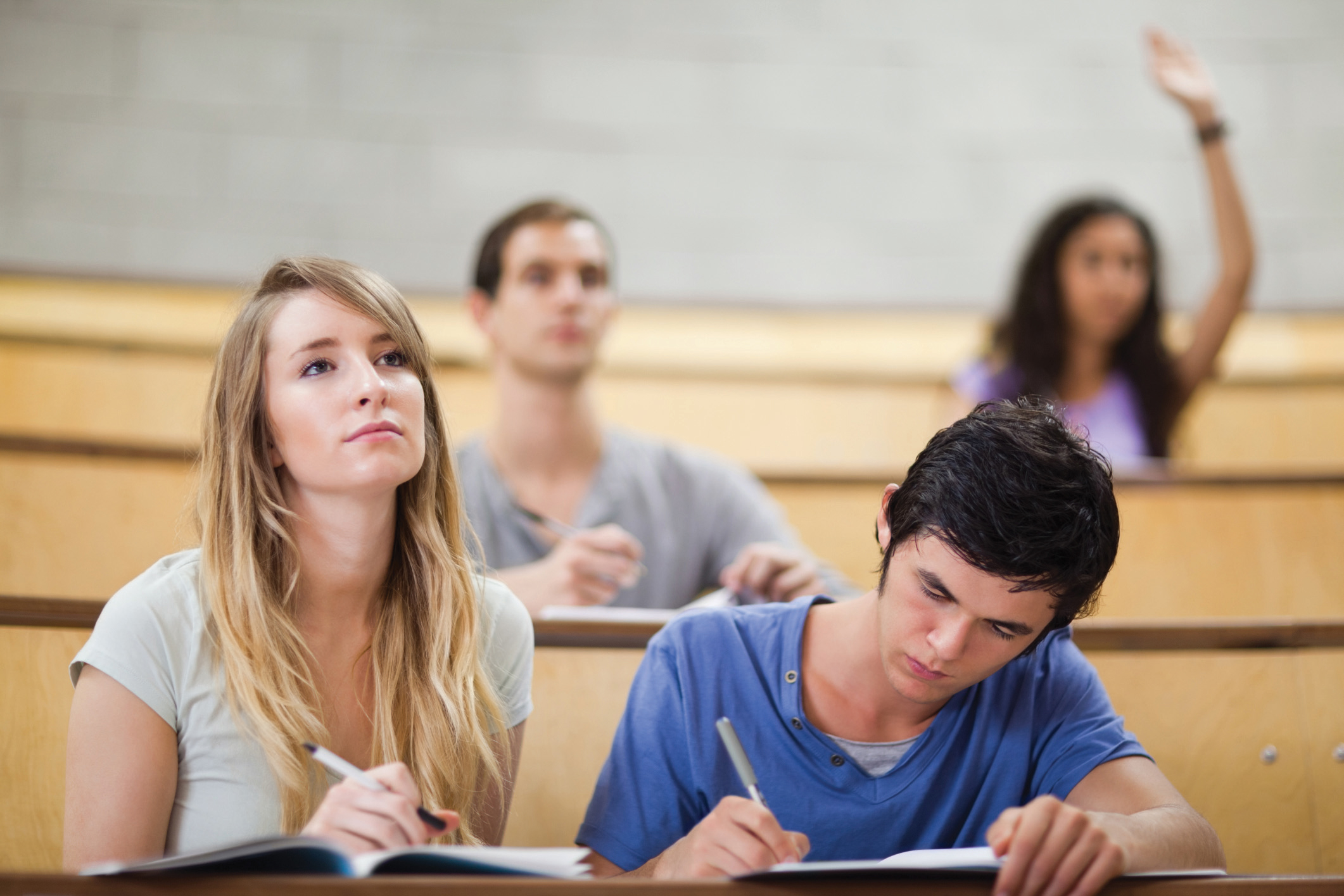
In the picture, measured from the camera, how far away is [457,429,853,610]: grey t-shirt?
1426 mm

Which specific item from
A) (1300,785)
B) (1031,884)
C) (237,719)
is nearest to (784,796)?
(1031,884)

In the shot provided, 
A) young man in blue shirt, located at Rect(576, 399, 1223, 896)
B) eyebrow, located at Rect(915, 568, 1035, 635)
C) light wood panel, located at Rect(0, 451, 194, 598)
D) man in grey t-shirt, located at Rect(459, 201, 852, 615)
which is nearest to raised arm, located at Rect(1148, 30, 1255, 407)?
man in grey t-shirt, located at Rect(459, 201, 852, 615)

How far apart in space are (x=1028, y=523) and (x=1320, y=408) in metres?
1.74

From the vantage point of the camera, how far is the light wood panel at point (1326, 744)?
91cm

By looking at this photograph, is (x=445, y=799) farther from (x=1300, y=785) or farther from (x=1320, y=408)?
(x=1320, y=408)

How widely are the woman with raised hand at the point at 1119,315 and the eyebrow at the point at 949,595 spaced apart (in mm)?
1140

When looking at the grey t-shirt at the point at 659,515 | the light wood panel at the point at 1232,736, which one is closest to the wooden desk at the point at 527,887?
the light wood panel at the point at 1232,736

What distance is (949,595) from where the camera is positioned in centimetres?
73

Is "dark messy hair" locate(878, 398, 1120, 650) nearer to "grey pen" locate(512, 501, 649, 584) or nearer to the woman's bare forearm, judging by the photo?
"grey pen" locate(512, 501, 649, 584)

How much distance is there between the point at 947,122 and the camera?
239 centimetres

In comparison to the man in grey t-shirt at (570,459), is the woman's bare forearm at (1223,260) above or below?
above

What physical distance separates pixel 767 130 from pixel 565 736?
68.1 inches

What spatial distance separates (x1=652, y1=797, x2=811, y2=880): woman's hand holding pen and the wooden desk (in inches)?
2.3

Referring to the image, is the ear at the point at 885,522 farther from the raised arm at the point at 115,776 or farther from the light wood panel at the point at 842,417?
the light wood panel at the point at 842,417
